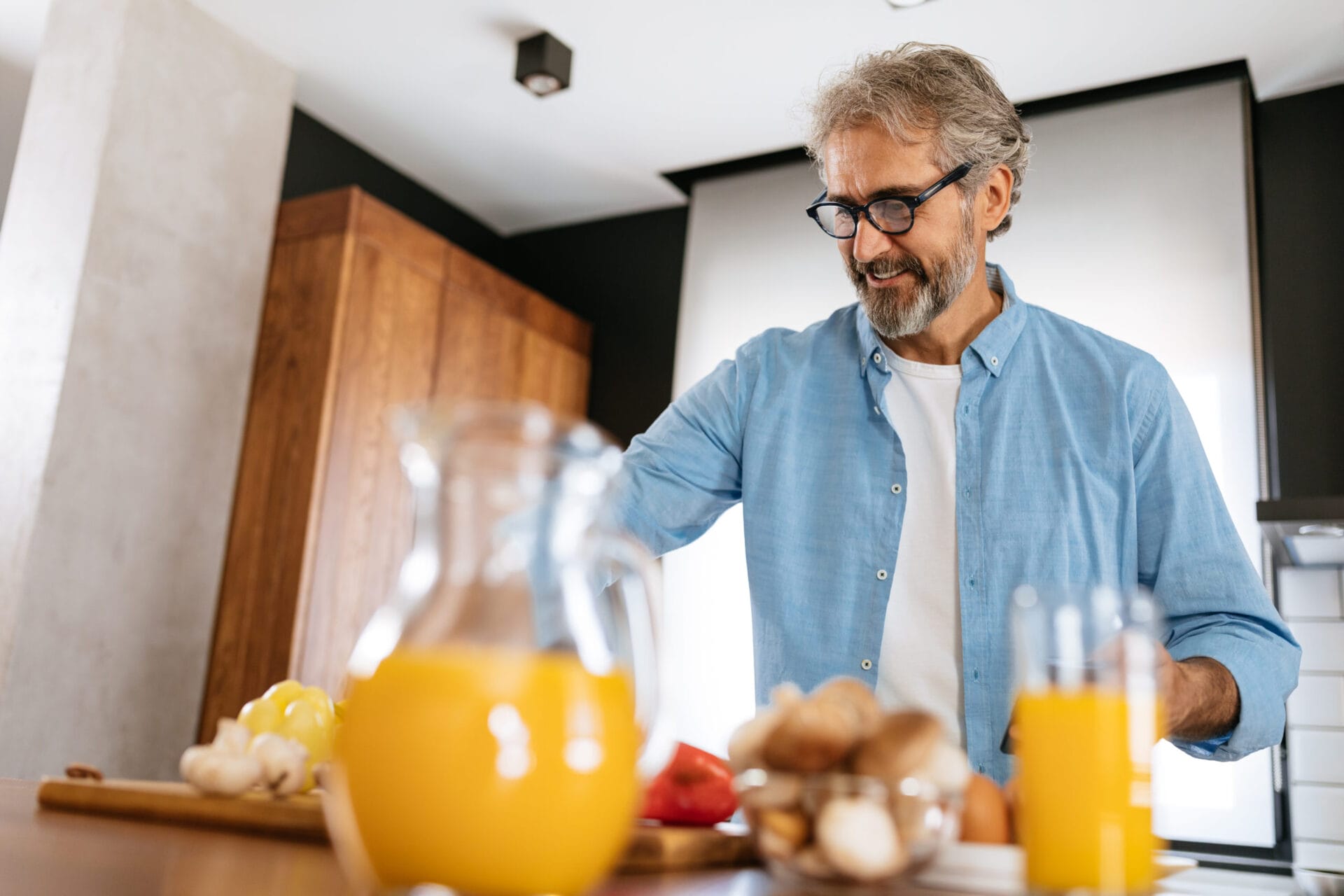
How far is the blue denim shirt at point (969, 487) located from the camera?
4.76 feet

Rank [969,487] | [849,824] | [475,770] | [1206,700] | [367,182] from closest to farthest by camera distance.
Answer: [475,770]
[849,824]
[1206,700]
[969,487]
[367,182]

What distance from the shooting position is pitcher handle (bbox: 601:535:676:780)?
0.48 metres

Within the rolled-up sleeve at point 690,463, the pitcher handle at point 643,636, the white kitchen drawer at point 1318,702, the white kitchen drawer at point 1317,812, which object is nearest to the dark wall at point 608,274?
the white kitchen drawer at point 1318,702

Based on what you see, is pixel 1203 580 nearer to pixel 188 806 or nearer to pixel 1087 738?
pixel 1087 738

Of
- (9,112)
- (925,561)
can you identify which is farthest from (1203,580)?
(9,112)

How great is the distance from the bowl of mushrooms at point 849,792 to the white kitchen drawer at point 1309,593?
108 inches

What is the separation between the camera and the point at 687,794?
0.85 meters

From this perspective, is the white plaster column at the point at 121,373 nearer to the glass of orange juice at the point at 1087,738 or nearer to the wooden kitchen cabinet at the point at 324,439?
the wooden kitchen cabinet at the point at 324,439

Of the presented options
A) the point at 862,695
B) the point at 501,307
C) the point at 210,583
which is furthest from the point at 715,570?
the point at 862,695

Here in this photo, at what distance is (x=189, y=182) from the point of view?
3.16m

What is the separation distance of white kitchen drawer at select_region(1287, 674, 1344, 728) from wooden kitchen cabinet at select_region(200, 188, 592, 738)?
245 centimetres

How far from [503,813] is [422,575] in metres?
0.09

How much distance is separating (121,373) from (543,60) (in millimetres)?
1442

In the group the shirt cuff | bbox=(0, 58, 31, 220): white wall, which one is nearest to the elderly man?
the shirt cuff
